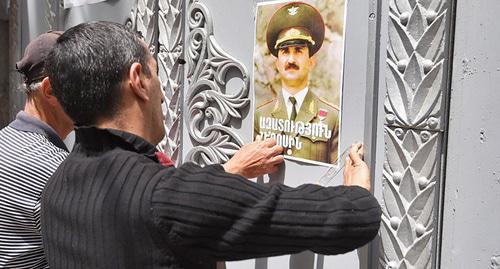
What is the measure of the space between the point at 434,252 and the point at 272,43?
94cm

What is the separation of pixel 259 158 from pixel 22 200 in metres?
0.82

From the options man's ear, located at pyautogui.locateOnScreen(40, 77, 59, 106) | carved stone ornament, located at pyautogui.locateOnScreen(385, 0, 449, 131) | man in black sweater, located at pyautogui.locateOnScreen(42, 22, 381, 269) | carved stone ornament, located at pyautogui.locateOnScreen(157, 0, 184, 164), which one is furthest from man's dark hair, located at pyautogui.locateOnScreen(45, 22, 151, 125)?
carved stone ornament, located at pyautogui.locateOnScreen(157, 0, 184, 164)

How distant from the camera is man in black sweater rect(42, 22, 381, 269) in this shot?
1178 millimetres

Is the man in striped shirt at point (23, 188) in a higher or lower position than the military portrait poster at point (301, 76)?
lower

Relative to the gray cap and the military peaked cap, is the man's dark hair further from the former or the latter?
the military peaked cap

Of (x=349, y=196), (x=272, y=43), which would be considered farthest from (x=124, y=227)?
(x=272, y=43)

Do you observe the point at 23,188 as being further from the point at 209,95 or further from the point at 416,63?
the point at 416,63

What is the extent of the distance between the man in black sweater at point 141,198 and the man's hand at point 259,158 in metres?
0.70

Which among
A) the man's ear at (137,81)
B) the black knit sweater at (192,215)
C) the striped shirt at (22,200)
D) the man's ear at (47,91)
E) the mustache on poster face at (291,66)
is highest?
the man's ear at (137,81)

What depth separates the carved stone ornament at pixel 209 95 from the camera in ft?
7.92

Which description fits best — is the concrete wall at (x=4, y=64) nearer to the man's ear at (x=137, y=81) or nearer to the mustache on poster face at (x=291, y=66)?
the mustache on poster face at (x=291, y=66)

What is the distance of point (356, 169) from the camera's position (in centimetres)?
180

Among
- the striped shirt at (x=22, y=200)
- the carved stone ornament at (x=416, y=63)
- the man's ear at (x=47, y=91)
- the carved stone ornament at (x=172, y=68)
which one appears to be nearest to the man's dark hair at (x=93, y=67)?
the striped shirt at (x=22, y=200)

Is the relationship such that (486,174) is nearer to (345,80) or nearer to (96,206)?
(345,80)
